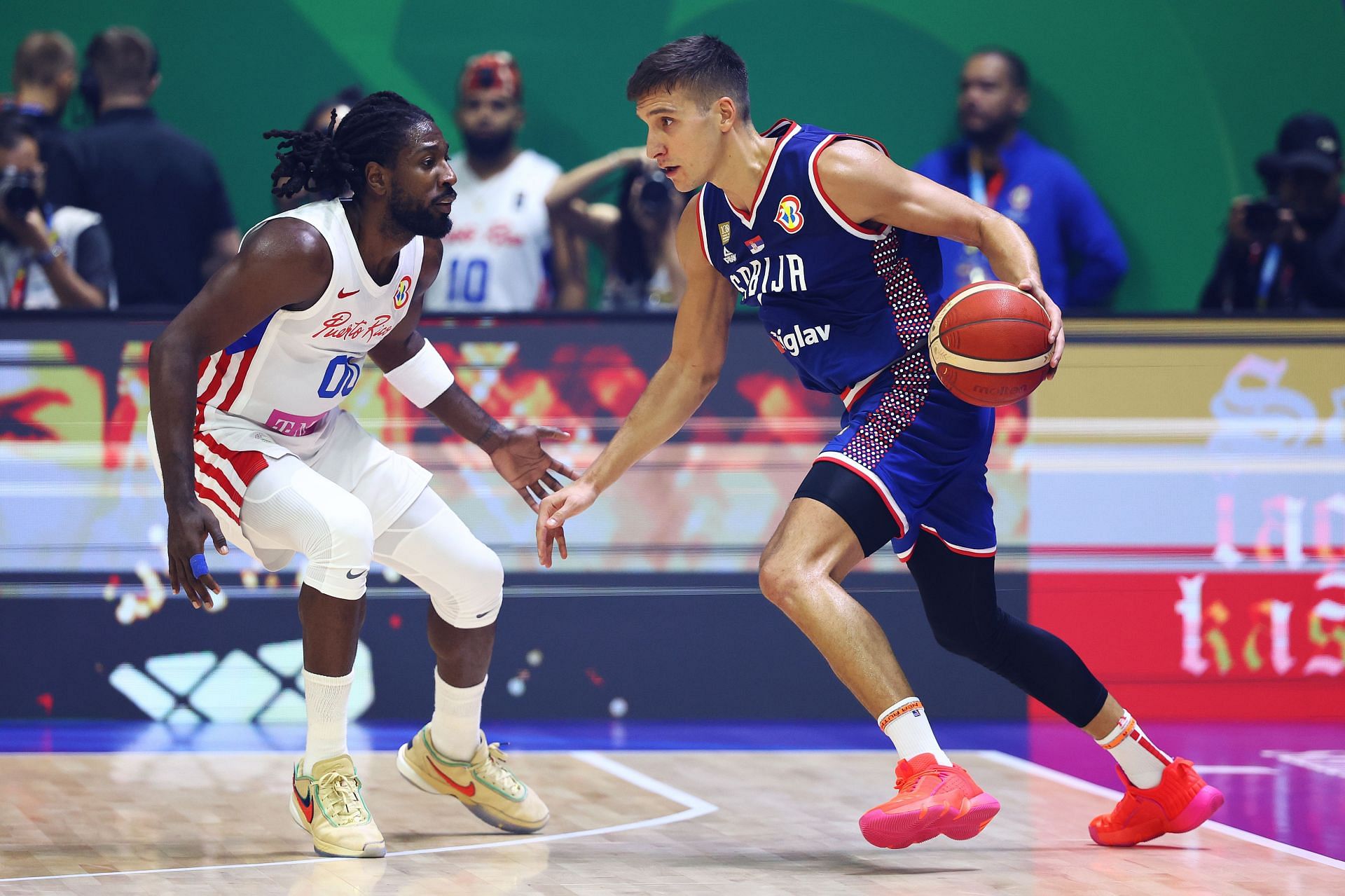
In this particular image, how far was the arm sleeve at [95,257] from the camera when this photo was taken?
670 cm

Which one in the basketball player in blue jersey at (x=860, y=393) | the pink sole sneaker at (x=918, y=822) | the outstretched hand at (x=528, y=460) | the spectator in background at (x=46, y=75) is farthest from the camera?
the spectator in background at (x=46, y=75)

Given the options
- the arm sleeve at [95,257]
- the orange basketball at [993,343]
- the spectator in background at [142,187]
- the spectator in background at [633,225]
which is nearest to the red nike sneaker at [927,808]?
the orange basketball at [993,343]

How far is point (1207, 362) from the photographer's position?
6.43m

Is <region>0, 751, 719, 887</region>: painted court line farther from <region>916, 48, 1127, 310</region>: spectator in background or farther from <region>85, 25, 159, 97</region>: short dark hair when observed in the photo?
<region>85, 25, 159, 97</region>: short dark hair

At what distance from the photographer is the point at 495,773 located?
180 inches

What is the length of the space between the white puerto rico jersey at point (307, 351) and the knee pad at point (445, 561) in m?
0.38

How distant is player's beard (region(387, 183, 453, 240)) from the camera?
167 inches

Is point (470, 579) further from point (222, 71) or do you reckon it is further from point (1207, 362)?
point (222, 71)

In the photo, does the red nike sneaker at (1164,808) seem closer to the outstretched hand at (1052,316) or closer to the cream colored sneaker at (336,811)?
the outstretched hand at (1052,316)

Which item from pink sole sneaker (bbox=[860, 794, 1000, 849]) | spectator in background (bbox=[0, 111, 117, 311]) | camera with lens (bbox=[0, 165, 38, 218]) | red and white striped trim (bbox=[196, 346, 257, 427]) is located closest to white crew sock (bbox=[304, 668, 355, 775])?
red and white striped trim (bbox=[196, 346, 257, 427])

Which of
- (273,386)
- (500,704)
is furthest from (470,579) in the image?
(500,704)

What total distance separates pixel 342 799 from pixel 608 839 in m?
0.71

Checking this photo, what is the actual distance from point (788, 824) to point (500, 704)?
2.01 m

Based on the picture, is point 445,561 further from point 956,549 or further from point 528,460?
point 956,549
